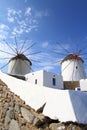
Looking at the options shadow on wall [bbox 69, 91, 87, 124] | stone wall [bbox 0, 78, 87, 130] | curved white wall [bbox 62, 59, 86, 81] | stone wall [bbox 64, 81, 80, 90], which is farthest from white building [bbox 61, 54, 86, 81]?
shadow on wall [bbox 69, 91, 87, 124]

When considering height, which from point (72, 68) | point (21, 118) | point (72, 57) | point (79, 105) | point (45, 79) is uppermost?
point (72, 57)

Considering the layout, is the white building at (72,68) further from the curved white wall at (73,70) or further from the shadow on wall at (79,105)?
the shadow on wall at (79,105)

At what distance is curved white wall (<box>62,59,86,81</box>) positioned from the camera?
98.8 feet

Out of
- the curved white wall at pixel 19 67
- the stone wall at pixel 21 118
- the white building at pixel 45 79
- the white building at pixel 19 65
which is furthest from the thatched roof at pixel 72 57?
the stone wall at pixel 21 118

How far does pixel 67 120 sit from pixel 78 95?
1.24 m

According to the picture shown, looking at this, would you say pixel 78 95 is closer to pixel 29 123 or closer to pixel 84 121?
pixel 84 121

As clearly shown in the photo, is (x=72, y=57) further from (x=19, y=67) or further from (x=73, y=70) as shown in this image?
(x=19, y=67)

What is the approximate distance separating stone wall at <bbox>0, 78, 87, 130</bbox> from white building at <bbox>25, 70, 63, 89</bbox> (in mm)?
11782

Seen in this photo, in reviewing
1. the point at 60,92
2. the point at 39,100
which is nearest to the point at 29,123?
the point at 39,100

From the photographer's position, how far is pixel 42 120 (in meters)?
8.17

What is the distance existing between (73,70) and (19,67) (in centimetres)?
891

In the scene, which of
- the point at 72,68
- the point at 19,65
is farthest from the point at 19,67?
the point at 72,68

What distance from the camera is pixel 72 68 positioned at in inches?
1232

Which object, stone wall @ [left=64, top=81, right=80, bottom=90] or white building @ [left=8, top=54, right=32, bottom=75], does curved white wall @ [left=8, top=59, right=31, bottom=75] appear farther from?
stone wall @ [left=64, top=81, right=80, bottom=90]
